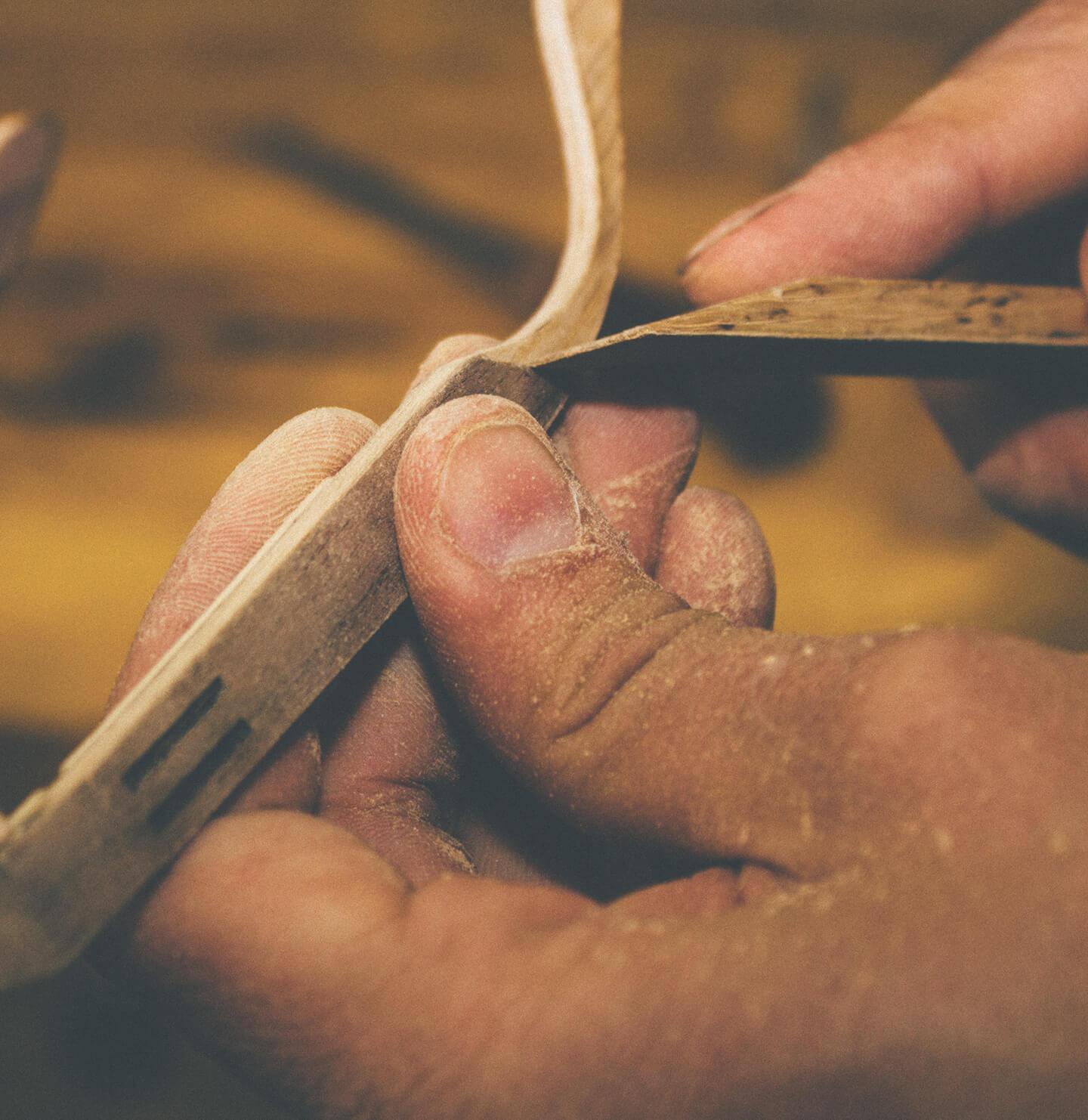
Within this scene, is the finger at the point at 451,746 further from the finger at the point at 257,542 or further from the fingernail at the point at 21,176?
the fingernail at the point at 21,176

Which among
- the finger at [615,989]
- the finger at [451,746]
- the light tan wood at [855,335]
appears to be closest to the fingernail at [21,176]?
the finger at [451,746]

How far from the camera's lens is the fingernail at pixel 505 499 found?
0.48 meters

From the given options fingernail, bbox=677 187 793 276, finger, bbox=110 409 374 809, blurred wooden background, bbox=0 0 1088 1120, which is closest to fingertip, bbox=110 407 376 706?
finger, bbox=110 409 374 809

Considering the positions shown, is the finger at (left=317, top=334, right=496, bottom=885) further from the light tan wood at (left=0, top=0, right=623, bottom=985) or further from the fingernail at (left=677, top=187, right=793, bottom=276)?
the fingernail at (left=677, top=187, right=793, bottom=276)

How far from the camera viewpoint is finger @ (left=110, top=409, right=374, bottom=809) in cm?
48

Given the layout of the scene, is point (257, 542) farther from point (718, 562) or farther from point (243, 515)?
point (718, 562)

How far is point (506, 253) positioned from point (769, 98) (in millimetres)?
619

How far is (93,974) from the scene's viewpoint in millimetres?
868

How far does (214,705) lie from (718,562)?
373 mm

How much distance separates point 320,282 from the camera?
1456mm

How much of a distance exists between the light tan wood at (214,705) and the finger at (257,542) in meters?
0.03

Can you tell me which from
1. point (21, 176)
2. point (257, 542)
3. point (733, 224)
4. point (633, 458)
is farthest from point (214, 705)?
point (21, 176)

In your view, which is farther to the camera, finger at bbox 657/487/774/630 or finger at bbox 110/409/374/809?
finger at bbox 657/487/774/630

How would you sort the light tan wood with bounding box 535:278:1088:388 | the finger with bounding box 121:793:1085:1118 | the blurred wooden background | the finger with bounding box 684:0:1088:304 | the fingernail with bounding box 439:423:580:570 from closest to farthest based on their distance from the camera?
1. the finger with bounding box 121:793:1085:1118
2. the fingernail with bounding box 439:423:580:570
3. the light tan wood with bounding box 535:278:1088:388
4. the finger with bounding box 684:0:1088:304
5. the blurred wooden background
